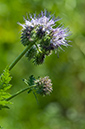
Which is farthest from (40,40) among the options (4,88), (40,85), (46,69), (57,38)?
(46,69)

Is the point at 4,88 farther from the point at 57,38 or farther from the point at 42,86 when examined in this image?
the point at 57,38

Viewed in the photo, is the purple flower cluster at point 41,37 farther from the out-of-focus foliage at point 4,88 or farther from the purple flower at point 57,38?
the out-of-focus foliage at point 4,88

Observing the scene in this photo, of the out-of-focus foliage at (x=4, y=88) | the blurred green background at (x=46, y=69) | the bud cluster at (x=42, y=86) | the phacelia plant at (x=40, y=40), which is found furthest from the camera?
the blurred green background at (x=46, y=69)

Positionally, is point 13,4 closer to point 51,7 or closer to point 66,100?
point 51,7

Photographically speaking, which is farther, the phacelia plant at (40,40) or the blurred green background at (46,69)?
the blurred green background at (46,69)

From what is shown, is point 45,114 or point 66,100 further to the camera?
point 66,100

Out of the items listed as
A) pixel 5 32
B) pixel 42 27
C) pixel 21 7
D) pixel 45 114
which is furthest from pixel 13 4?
pixel 42 27

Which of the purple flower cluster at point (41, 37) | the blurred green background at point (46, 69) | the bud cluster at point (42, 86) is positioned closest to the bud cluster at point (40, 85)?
the bud cluster at point (42, 86)

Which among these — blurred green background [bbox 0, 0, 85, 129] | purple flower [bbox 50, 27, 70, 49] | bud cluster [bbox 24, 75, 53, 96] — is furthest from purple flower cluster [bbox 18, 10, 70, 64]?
blurred green background [bbox 0, 0, 85, 129]
